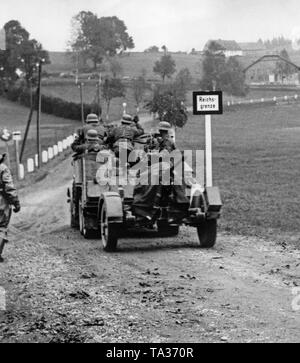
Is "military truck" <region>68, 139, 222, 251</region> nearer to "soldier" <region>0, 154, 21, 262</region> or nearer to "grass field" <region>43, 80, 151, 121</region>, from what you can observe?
"soldier" <region>0, 154, 21, 262</region>

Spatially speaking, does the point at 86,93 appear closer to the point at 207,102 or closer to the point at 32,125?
the point at 32,125

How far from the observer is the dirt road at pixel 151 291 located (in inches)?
277

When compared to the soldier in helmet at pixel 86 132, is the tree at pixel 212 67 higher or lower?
higher

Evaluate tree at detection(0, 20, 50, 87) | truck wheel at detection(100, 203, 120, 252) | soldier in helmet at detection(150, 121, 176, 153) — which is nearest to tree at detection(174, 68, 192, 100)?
tree at detection(0, 20, 50, 87)

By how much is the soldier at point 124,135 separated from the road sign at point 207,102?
1312 mm

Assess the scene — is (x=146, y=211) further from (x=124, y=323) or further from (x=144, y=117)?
(x=144, y=117)

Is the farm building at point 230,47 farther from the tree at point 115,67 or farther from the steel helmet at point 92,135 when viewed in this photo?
the steel helmet at point 92,135

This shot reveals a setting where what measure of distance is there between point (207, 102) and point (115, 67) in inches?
2339

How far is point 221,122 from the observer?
48.5 meters

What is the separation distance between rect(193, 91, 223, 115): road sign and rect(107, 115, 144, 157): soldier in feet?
4.30

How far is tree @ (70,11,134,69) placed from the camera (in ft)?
90.4

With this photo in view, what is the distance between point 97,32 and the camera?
3550 centimetres

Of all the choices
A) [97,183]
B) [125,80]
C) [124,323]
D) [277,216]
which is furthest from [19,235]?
[125,80]

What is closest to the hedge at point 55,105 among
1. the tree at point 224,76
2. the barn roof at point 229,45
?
the barn roof at point 229,45
